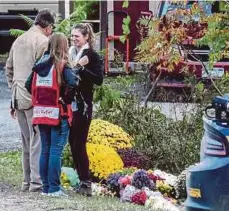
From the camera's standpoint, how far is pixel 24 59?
888 centimetres

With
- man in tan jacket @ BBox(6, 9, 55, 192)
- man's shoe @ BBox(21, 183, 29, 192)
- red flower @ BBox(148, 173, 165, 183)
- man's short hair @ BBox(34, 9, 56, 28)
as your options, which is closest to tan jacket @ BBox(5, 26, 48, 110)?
man in tan jacket @ BBox(6, 9, 55, 192)

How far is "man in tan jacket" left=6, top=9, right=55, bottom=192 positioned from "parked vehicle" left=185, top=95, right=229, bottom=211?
9.06ft

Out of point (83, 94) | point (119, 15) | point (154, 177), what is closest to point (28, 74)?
point (83, 94)

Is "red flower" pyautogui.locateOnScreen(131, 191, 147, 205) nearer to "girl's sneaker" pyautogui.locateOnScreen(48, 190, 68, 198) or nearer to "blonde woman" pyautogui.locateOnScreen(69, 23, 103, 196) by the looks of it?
"blonde woman" pyautogui.locateOnScreen(69, 23, 103, 196)

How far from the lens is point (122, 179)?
30.6ft

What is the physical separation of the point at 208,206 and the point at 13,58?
11.4 feet

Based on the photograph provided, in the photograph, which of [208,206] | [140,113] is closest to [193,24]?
[140,113]

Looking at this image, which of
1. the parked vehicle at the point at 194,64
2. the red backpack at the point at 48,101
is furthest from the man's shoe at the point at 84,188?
the parked vehicle at the point at 194,64

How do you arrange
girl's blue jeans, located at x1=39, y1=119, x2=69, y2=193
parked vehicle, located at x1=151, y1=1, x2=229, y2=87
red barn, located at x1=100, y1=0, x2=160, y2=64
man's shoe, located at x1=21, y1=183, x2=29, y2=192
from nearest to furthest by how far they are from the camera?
girl's blue jeans, located at x1=39, y1=119, x2=69, y2=193, man's shoe, located at x1=21, y1=183, x2=29, y2=192, parked vehicle, located at x1=151, y1=1, x2=229, y2=87, red barn, located at x1=100, y1=0, x2=160, y2=64

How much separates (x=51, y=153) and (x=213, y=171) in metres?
2.56

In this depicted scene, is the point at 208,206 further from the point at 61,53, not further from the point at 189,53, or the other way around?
the point at 189,53

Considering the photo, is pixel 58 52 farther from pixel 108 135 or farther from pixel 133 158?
pixel 108 135

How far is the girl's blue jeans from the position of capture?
329 inches

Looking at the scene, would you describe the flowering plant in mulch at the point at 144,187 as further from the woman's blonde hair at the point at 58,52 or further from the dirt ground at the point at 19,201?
the woman's blonde hair at the point at 58,52
